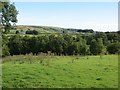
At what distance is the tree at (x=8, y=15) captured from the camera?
35066mm

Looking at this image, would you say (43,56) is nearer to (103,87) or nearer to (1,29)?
(1,29)

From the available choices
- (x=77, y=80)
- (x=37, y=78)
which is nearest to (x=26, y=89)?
(x=37, y=78)

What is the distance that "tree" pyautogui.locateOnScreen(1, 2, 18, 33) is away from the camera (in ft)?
115

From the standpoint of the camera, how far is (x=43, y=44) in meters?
74.6

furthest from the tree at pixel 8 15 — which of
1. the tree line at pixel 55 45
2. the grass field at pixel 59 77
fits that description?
the tree line at pixel 55 45

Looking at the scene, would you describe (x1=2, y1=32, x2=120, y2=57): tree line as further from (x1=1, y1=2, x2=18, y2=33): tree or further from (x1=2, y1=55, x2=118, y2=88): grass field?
(x1=2, y1=55, x2=118, y2=88): grass field

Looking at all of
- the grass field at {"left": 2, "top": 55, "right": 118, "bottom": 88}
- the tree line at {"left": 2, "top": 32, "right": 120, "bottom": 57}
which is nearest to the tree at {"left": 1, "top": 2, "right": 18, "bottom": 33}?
the grass field at {"left": 2, "top": 55, "right": 118, "bottom": 88}

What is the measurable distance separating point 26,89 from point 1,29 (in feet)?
65.3

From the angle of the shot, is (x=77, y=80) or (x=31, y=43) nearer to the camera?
(x=77, y=80)

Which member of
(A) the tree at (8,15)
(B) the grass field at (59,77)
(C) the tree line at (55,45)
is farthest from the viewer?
(C) the tree line at (55,45)

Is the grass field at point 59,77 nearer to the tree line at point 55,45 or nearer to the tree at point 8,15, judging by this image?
the tree at point 8,15

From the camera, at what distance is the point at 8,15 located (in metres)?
35.5

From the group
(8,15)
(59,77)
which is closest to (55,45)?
(8,15)

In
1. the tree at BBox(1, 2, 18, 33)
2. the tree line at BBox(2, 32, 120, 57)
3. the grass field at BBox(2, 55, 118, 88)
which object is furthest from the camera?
the tree line at BBox(2, 32, 120, 57)
